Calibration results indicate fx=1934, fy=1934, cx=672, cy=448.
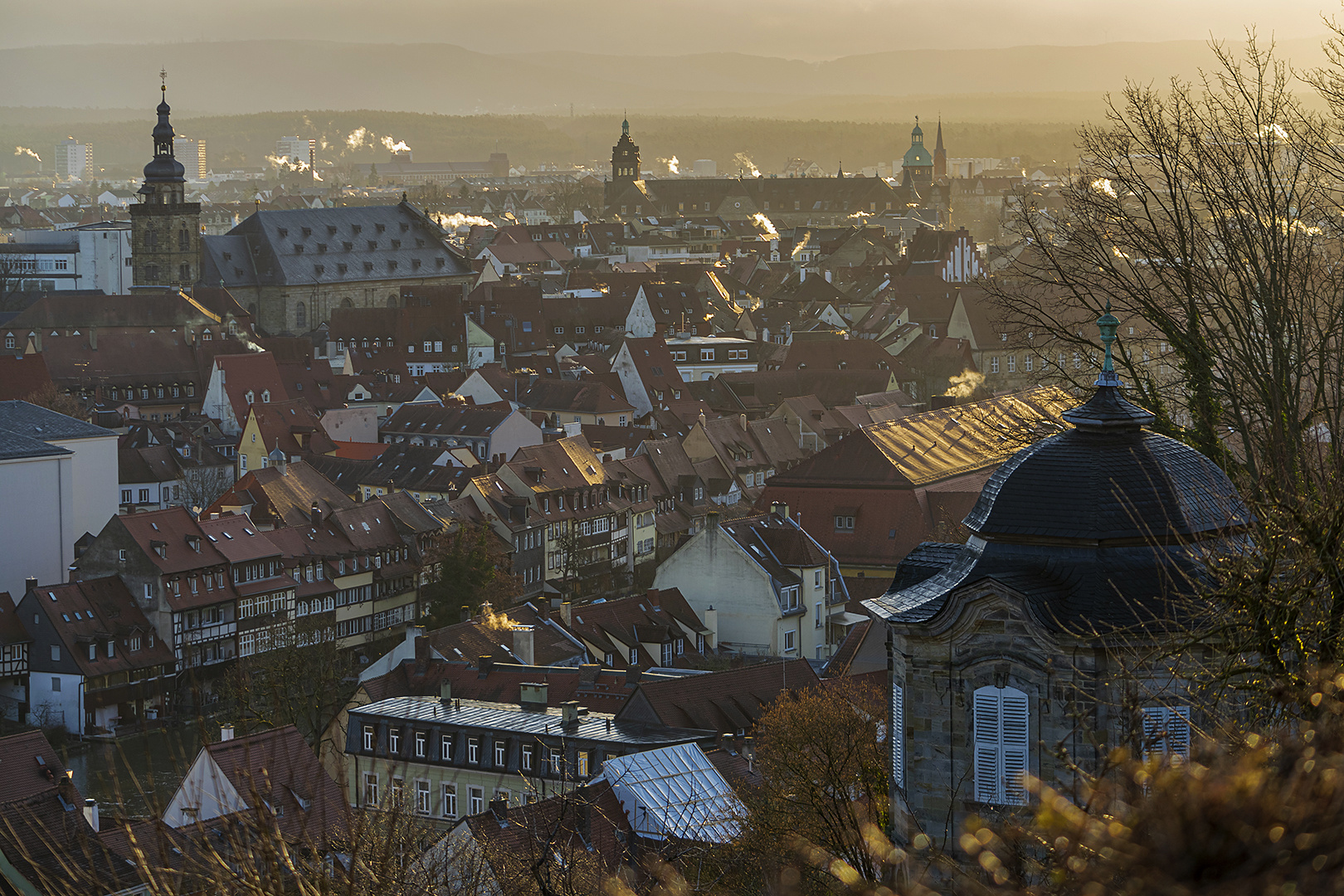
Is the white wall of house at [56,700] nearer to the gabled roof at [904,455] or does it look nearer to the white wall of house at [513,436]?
the gabled roof at [904,455]

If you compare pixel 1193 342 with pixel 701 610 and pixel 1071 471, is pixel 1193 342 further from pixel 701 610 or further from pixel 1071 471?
pixel 701 610

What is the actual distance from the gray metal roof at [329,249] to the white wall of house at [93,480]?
166 ft

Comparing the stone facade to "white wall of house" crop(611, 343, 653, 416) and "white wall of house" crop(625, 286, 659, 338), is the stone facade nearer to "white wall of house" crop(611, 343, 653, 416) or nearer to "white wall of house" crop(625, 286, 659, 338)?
"white wall of house" crop(625, 286, 659, 338)

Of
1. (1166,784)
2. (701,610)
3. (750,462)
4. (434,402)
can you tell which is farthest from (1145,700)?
(434,402)

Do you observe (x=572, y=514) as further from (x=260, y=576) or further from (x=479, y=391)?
(x=479, y=391)

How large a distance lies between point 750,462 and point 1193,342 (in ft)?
163

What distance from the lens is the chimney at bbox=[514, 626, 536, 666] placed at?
139 ft

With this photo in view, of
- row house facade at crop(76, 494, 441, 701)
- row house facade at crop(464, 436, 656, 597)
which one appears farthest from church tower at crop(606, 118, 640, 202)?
row house facade at crop(76, 494, 441, 701)

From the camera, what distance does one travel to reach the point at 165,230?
115000 mm

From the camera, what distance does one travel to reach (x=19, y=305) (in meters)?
110

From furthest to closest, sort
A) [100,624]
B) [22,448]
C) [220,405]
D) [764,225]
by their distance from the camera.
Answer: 1. [764,225]
2. [220,405]
3. [22,448]
4. [100,624]

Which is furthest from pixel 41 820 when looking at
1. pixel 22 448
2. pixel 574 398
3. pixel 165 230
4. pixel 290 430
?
pixel 165 230

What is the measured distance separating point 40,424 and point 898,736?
54.6m

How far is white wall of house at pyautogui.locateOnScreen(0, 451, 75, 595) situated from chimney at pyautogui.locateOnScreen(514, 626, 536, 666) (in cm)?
2265
